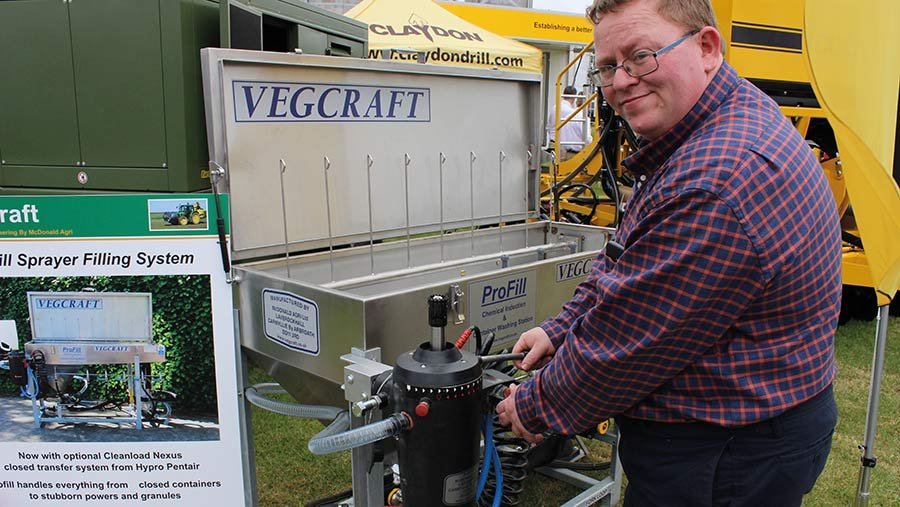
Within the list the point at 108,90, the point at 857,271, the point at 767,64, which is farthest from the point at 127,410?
the point at 857,271

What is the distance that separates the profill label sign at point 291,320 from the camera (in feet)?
5.85

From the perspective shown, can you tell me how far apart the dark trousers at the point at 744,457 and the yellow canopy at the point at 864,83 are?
49.6 inches

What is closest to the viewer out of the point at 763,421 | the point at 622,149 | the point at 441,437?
the point at 763,421

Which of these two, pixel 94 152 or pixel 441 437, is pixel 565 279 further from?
pixel 94 152

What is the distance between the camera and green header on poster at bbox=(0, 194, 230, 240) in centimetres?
190

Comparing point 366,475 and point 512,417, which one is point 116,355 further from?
point 512,417

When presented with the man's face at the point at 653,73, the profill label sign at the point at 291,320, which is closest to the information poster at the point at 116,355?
the profill label sign at the point at 291,320

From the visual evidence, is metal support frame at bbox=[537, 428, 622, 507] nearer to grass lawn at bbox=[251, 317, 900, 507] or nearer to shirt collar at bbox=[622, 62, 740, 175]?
grass lawn at bbox=[251, 317, 900, 507]

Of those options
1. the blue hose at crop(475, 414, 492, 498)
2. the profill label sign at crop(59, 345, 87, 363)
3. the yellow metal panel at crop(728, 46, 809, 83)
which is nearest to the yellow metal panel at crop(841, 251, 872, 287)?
the yellow metal panel at crop(728, 46, 809, 83)

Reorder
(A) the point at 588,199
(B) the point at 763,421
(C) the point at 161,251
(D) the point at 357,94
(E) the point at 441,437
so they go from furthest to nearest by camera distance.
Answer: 1. (A) the point at 588,199
2. (D) the point at 357,94
3. (C) the point at 161,251
4. (E) the point at 441,437
5. (B) the point at 763,421

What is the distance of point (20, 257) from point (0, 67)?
2.66 ft

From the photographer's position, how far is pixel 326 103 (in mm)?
2342

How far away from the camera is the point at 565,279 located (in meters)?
2.41

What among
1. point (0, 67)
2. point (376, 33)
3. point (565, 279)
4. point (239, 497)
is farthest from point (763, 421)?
point (376, 33)
